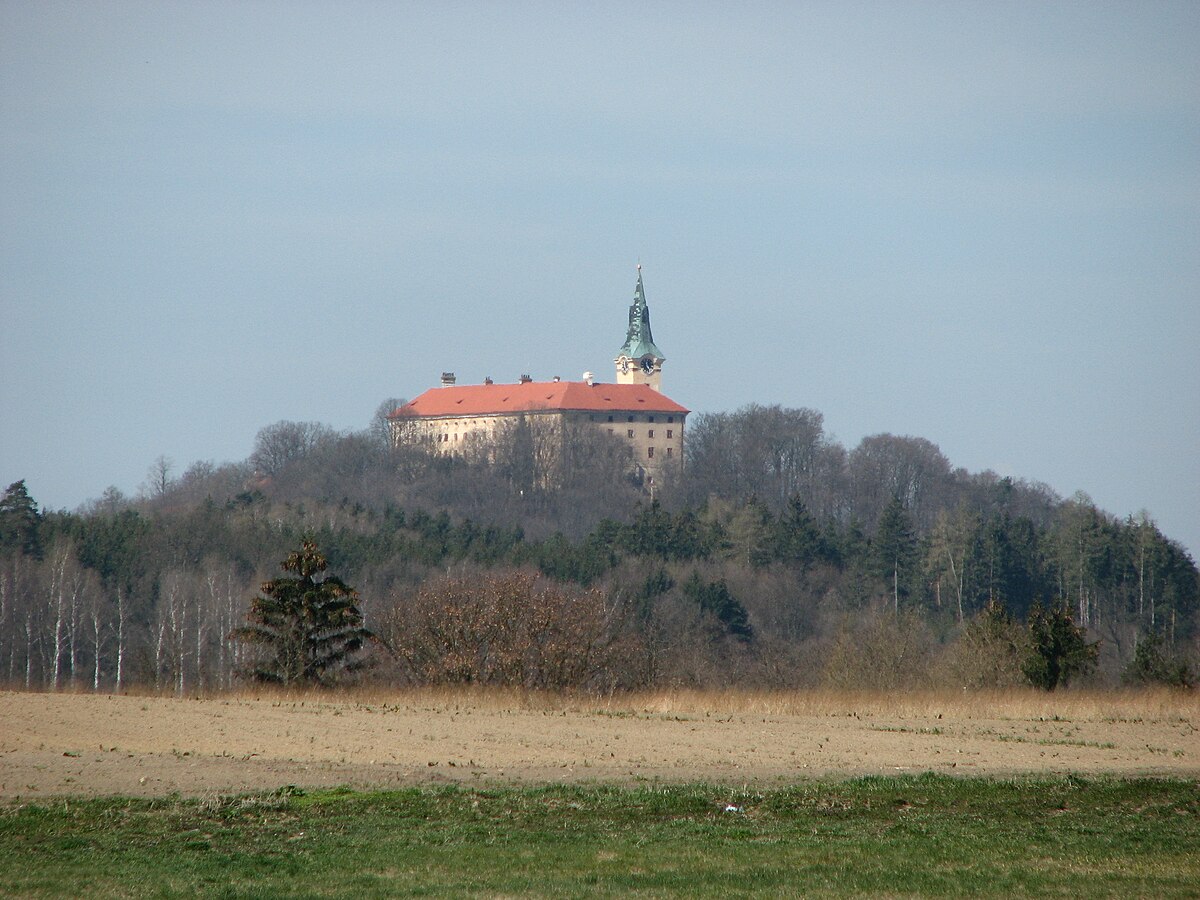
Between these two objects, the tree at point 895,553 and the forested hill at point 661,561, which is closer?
the forested hill at point 661,561

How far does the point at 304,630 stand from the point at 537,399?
124 meters

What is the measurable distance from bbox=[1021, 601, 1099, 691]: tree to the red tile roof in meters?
116

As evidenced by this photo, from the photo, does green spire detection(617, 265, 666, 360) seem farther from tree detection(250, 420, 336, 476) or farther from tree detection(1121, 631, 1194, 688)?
tree detection(1121, 631, 1194, 688)

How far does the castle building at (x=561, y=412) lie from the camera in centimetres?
14525

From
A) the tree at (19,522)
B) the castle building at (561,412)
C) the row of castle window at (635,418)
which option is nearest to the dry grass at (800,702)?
the tree at (19,522)

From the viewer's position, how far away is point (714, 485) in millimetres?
131625

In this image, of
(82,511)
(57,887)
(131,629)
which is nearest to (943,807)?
(57,887)

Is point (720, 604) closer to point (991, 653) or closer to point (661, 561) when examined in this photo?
point (661, 561)

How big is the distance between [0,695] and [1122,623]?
71389 mm

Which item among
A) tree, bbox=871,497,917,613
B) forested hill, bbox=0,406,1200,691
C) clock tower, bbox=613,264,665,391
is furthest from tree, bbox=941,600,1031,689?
clock tower, bbox=613,264,665,391

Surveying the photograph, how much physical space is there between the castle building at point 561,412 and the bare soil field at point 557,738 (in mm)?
108580

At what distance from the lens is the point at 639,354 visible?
173 m

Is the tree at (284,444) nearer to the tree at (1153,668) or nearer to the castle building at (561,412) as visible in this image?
the castle building at (561,412)

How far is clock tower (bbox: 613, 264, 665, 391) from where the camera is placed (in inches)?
6777
